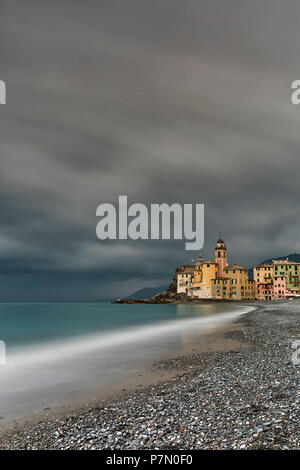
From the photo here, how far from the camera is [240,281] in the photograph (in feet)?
472

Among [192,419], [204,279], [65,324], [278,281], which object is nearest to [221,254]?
[204,279]

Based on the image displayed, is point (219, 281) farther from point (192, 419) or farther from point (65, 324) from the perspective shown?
point (192, 419)

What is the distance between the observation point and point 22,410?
9.38 meters

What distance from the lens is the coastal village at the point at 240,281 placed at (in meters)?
134

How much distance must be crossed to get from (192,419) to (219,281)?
143761 mm

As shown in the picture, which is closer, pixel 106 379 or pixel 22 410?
pixel 22 410

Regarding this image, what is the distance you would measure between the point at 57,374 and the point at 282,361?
10860mm

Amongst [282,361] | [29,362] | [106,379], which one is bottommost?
[29,362]

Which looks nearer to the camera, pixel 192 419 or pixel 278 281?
pixel 192 419

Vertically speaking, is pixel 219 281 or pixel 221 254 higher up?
pixel 221 254

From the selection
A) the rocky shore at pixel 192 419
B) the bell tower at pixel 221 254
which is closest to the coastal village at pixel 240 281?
the bell tower at pixel 221 254

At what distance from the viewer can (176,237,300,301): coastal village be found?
441 ft
